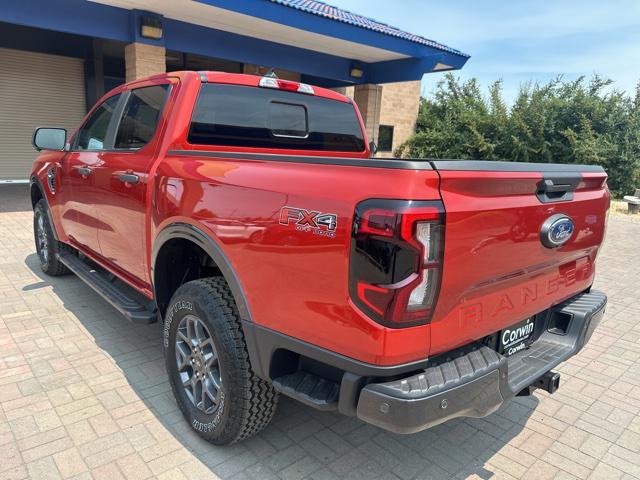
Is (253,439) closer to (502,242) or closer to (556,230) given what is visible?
(502,242)

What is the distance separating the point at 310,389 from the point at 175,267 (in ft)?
4.91

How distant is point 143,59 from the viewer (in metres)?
9.65

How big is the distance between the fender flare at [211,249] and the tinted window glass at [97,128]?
1.52 meters

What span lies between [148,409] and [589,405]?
2987mm

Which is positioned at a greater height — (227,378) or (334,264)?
(334,264)

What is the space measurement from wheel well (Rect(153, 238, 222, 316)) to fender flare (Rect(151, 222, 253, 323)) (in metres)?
0.08

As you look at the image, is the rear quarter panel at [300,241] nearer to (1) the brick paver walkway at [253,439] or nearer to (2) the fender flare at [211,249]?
(2) the fender flare at [211,249]

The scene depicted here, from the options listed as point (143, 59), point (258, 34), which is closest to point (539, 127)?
point (258, 34)

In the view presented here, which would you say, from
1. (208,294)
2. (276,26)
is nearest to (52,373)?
(208,294)

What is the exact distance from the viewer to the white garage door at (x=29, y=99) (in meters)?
12.8

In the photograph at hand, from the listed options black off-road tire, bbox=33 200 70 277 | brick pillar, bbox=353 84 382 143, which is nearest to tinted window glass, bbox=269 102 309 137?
black off-road tire, bbox=33 200 70 277

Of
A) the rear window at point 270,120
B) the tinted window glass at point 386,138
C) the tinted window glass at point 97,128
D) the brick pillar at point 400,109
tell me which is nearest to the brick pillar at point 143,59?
the tinted window glass at point 97,128

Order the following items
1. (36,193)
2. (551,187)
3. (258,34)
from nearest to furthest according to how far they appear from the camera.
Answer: (551,187)
(36,193)
(258,34)

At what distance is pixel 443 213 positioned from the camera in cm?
177
